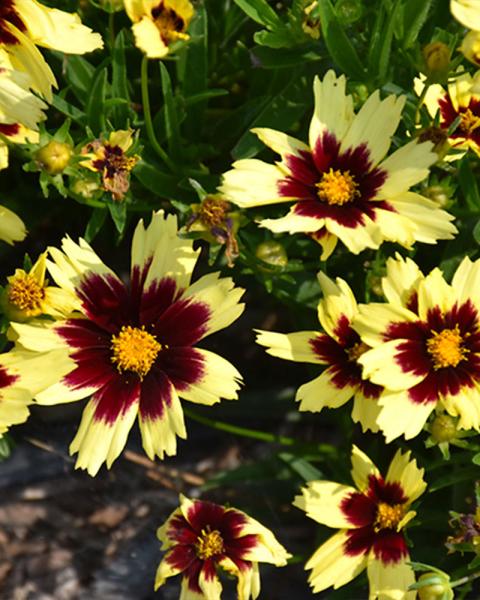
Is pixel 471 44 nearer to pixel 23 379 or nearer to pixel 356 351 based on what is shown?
pixel 356 351

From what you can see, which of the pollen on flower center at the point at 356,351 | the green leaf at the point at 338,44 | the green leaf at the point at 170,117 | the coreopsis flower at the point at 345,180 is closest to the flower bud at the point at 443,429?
the pollen on flower center at the point at 356,351

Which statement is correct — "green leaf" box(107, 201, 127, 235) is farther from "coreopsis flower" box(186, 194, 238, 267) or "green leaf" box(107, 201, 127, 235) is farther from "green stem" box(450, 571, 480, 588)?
"green stem" box(450, 571, 480, 588)

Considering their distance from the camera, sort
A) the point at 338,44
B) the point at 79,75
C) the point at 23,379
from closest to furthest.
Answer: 1. the point at 23,379
2. the point at 338,44
3. the point at 79,75

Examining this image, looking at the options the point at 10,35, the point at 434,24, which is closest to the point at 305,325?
the point at 434,24

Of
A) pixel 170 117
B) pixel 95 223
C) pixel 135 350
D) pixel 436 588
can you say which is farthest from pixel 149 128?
pixel 436 588

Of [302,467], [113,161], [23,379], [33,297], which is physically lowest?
[302,467]
